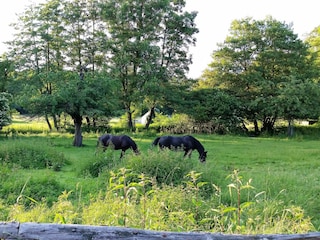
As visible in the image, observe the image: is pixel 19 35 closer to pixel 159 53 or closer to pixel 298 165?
pixel 159 53

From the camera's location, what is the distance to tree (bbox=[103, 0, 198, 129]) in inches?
995

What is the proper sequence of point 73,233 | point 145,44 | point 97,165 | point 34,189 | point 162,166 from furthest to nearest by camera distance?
point 145,44 → point 97,165 → point 162,166 → point 34,189 → point 73,233

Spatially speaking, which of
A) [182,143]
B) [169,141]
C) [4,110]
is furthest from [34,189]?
[4,110]

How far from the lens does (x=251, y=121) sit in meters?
27.3

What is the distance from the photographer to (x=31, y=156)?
1127cm

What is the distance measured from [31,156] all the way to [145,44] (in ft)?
50.2

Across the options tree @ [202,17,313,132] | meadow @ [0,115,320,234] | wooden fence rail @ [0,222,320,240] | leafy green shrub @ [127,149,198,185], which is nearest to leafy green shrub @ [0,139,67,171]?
meadow @ [0,115,320,234]

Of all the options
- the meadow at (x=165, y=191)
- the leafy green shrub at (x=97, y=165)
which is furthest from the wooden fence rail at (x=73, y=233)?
the leafy green shrub at (x=97, y=165)

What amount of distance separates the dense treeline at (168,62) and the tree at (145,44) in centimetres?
7

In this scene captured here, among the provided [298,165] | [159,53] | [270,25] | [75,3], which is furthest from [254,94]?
[298,165]

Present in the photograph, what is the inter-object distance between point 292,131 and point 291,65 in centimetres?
493

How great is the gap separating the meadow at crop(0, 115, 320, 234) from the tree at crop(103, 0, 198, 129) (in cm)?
1173

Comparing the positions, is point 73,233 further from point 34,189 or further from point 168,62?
point 168,62

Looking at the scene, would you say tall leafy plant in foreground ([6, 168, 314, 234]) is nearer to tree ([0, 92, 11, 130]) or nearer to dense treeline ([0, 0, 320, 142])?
tree ([0, 92, 11, 130])
